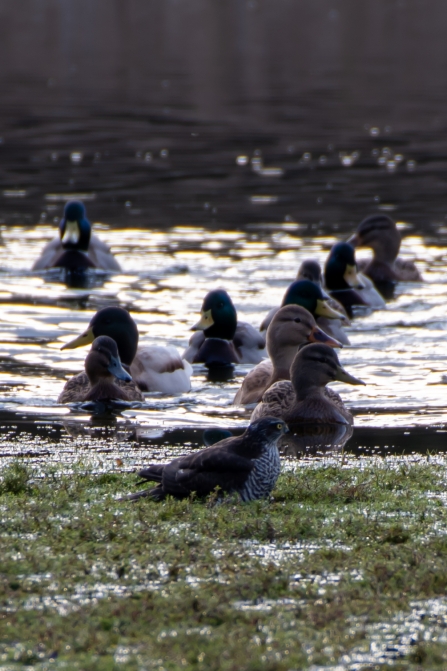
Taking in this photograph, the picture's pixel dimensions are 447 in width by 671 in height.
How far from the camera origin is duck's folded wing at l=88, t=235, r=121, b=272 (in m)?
20.5

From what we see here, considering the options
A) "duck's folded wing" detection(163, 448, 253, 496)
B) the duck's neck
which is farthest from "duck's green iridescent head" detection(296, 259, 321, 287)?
"duck's folded wing" detection(163, 448, 253, 496)

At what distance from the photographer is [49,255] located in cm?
2072

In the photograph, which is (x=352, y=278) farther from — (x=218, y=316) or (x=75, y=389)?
(x=75, y=389)

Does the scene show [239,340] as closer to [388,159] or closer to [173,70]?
[388,159]

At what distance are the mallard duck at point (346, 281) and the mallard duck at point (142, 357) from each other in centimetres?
524

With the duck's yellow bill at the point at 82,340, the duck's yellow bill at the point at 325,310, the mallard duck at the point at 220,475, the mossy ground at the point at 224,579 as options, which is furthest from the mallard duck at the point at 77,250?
the mallard duck at the point at 220,475

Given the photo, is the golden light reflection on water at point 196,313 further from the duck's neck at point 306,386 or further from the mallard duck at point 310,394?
the duck's neck at point 306,386

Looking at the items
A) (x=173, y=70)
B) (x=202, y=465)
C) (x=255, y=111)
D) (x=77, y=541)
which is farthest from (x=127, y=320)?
(x=173, y=70)

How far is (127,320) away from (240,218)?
11.2m

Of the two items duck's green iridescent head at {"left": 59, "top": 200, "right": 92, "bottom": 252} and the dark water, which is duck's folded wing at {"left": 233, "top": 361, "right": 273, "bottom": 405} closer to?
the dark water

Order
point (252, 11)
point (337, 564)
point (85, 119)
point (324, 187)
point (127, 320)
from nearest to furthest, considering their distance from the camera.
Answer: point (337, 564), point (127, 320), point (324, 187), point (85, 119), point (252, 11)

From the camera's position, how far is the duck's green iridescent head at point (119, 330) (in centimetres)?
1386

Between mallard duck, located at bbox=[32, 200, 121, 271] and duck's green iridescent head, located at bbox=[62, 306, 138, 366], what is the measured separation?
252 inches

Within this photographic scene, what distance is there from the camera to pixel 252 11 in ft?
365
